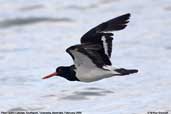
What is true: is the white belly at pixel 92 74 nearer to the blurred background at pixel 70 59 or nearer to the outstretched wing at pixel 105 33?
the outstretched wing at pixel 105 33

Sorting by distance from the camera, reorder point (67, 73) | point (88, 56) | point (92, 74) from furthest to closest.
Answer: point (67, 73) < point (92, 74) < point (88, 56)

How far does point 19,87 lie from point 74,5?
769 centimetres

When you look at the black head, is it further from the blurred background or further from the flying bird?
the blurred background

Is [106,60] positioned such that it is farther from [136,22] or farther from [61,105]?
[136,22]

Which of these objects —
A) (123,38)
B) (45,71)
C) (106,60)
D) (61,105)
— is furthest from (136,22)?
(106,60)

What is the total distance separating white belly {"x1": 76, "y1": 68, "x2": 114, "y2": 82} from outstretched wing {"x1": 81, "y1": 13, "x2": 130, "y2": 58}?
270 mm

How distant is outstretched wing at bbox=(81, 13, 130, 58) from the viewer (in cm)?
1240

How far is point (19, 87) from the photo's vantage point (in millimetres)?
17172

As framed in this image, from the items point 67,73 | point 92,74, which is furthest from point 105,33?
point 67,73

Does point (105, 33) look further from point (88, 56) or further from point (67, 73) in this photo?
point (67, 73)

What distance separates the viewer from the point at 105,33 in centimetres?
1261

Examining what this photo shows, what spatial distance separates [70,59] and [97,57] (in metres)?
6.35

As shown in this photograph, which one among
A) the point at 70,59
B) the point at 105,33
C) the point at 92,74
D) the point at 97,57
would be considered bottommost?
the point at 92,74

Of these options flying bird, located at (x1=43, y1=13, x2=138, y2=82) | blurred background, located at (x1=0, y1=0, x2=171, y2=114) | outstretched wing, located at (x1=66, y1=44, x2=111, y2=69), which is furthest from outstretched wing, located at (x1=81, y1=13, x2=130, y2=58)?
blurred background, located at (x1=0, y1=0, x2=171, y2=114)
